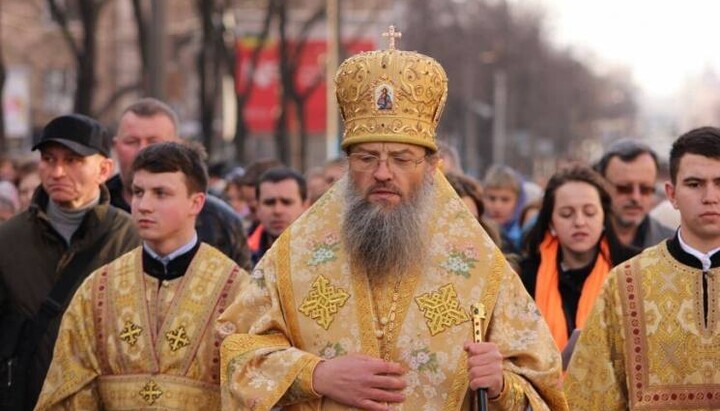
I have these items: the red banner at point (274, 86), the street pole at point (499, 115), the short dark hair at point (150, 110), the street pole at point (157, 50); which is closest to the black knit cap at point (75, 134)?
the short dark hair at point (150, 110)

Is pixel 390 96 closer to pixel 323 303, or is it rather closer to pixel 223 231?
pixel 323 303

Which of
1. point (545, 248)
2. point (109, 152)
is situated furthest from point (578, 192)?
point (109, 152)

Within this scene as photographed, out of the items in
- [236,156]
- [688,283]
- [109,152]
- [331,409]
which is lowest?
[331,409]

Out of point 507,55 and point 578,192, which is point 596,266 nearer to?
point 578,192

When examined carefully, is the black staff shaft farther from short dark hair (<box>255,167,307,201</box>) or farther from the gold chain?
short dark hair (<box>255,167,307,201</box>)

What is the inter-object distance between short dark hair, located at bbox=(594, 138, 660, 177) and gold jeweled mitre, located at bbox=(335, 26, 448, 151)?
4.34 m

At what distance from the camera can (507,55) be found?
7181cm

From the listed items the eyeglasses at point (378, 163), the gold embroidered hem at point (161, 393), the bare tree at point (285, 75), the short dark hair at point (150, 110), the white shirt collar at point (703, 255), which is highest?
the bare tree at point (285, 75)

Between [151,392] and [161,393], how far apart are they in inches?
1.5

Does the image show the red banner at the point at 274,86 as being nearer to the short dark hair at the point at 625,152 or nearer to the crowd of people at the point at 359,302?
the short dark hair at the point at 625,152

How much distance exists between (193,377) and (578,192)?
9.19 ft

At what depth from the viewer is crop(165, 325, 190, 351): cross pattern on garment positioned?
7.07 meters

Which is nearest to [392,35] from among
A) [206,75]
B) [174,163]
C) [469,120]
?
[174,163]

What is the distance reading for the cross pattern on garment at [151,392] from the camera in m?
7.00
